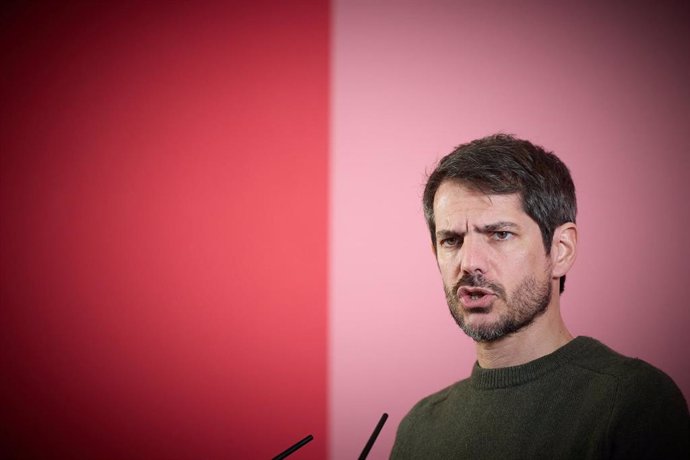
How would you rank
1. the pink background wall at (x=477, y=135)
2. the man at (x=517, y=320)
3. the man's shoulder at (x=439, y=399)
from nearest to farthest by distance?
the man at (x=517, y=320) < the man's shoulder at (x=439, y=399) < the pink background wall at (x=477, y=135)

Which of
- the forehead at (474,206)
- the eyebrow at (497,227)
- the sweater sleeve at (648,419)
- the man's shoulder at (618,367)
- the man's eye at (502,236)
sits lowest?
the sweater sleeve at (648,419)

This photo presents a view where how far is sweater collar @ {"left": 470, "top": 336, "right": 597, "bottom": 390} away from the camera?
103 centimetres

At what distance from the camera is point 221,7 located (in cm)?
158

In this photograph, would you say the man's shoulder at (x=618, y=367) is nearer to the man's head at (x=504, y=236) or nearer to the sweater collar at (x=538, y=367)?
the sweater collar at (x=538, y=367)

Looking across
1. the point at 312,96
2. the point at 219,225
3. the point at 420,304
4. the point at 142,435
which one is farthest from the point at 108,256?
the point at 420,304

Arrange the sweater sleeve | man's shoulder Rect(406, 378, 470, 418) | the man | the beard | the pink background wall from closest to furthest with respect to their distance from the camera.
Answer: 1. the sweater sleeve
2. the man
3. the beard
4. man's shoulder Rect(406, 378, 470, 418)
5. the pink background wall

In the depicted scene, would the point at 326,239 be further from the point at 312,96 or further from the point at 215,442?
the point at 215,442

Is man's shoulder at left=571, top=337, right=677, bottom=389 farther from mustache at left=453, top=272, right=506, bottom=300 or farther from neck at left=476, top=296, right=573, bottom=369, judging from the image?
mustache at left=453, top=272, right=506, bottom=300

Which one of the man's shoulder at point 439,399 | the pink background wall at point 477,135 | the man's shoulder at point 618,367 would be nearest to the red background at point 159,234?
the pink background wall at point 477,135

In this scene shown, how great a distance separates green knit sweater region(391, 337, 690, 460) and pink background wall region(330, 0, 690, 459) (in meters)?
0.32

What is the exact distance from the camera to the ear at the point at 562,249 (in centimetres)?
109

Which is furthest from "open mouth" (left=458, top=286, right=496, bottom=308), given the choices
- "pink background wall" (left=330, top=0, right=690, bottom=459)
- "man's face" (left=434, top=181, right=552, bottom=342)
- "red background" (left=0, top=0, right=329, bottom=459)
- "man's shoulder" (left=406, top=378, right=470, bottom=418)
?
"red background" (left=0, top=0, right=329, bottom=459)

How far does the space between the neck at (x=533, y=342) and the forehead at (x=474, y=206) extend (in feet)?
0.74

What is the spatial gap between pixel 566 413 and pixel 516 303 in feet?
0.74
